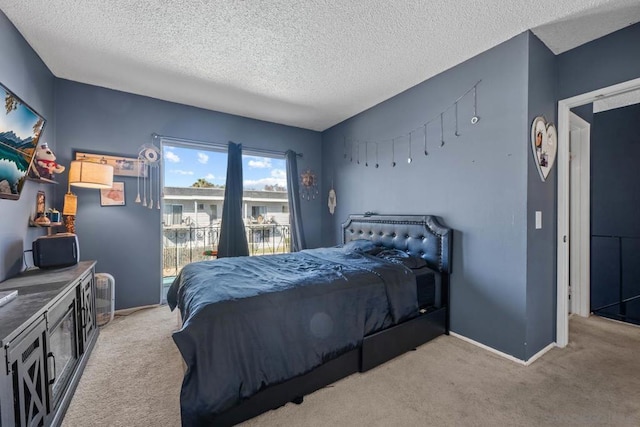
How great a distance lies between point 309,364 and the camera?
172cm

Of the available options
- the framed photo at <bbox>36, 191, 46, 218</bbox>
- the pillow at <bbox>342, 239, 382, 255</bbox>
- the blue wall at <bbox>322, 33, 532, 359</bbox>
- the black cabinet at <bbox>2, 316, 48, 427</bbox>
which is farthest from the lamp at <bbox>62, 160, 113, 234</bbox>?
the blue wall at <bbox>322, 33, 532, 359</bbox>

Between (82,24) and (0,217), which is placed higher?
(82,24)

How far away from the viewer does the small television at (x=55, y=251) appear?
2.15 metres

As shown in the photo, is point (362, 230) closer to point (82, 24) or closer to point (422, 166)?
point (422, 166)

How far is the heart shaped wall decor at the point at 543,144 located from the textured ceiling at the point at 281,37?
728 mm

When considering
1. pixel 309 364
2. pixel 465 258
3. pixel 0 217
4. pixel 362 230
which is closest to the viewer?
pixel 309 364

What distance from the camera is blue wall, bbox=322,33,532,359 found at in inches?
87.3

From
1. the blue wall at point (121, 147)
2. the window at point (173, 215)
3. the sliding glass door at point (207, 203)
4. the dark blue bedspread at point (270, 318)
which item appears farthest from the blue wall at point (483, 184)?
the window at point (173, 215)

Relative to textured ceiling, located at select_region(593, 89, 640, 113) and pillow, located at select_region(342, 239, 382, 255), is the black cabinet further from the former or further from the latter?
textured ceiling, located at select_region(593, 89, 640, 113)

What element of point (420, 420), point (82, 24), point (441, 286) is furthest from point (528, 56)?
point (82, 24)

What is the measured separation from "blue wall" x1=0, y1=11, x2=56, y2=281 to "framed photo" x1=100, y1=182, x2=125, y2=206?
51 cm

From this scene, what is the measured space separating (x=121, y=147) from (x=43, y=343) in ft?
8.62

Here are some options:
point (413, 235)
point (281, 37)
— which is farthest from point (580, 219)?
point (281, 37)

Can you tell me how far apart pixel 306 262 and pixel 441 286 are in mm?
1380
